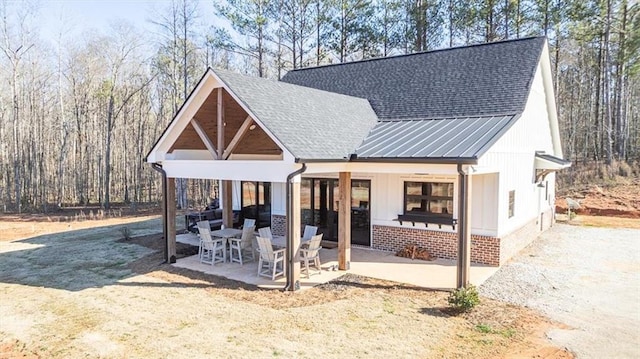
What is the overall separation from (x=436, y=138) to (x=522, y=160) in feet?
13.2

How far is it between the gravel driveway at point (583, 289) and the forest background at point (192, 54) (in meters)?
14.7

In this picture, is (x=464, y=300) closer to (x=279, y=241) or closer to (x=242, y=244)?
(x=242, y=244)

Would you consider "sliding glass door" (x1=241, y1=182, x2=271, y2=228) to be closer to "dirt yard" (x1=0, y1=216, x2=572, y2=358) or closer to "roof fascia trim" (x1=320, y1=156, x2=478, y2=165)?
"dirt yard" (x1=0, y1=216, x2=572, y2=358)

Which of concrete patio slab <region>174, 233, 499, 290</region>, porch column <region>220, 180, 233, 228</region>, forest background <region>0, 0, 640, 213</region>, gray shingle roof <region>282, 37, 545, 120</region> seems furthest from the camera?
forest background <region>0, 0, 640, 213</region>

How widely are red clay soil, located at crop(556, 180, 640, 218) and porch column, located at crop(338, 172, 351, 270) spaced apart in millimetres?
16277

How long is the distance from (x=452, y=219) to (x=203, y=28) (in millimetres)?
21351

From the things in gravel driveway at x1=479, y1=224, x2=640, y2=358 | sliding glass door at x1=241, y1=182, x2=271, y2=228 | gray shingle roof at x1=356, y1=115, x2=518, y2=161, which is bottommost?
gravel driveway at x1=479, y1=224, x2=640, y2=358

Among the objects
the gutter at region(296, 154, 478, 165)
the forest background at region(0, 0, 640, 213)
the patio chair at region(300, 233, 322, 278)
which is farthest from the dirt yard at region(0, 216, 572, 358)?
the forest background at region(0, 0, 640, 213)

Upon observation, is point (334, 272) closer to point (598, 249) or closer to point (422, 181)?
point (422, 181)

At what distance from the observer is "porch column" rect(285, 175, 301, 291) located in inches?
320

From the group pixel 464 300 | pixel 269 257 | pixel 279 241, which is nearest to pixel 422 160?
pixel 464 300

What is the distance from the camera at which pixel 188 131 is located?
10883 millimetres

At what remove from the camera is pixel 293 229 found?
321 inches

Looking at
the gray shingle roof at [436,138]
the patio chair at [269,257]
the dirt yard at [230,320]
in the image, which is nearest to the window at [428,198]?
the gray shingle roof at [436,138]
